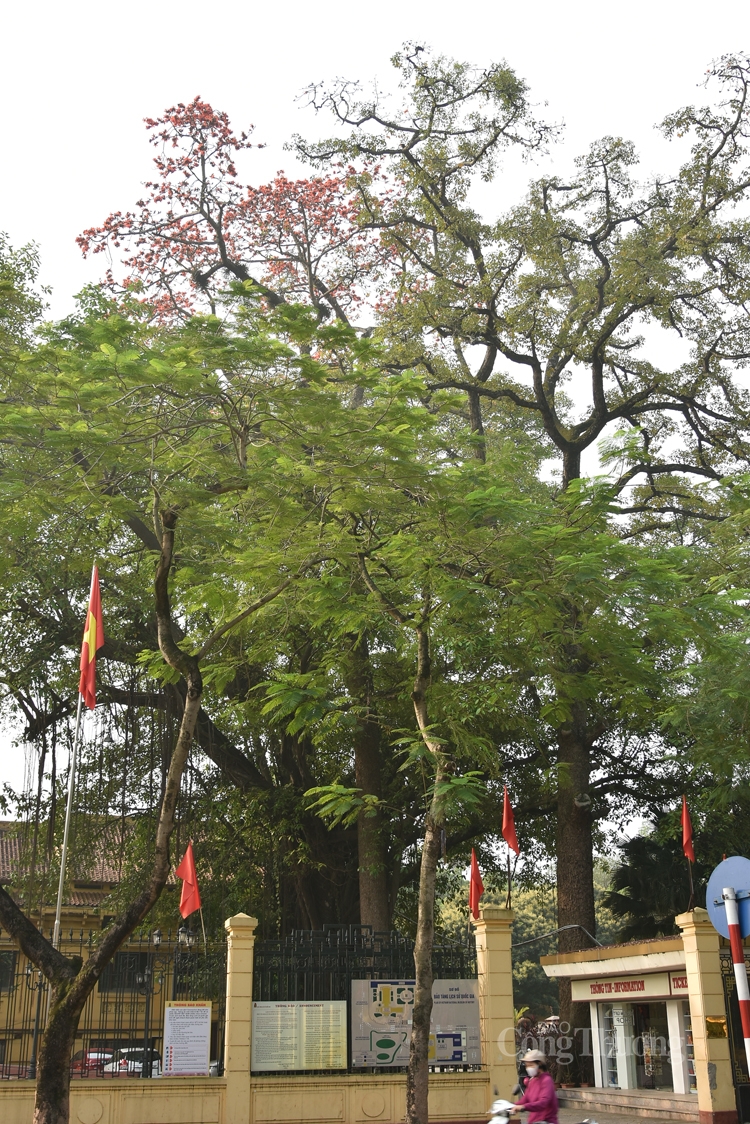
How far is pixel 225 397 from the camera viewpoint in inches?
401

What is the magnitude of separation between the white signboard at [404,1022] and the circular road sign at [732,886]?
302 inches

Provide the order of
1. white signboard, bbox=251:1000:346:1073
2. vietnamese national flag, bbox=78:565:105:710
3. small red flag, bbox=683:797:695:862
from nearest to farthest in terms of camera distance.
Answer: vietnamese national flag, bbox=78:565:105:710 < white signboard, bbox=251:1000:346:1073 < small red flag, bbox=683:797:695:862

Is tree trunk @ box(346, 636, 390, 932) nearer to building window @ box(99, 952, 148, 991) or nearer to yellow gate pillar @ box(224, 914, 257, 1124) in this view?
yellow gate pillar @ box(224, 914, 257, 1124)

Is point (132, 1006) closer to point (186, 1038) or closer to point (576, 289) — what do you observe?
point (186, 1038)

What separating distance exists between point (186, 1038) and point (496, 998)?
3.62m

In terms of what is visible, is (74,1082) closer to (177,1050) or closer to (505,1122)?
(177,1050)

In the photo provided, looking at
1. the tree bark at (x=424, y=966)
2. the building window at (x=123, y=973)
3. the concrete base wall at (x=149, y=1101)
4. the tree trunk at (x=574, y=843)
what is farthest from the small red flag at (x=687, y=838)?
the building window at (x=123, y=973)

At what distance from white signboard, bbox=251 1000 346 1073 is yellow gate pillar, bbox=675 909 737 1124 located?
4481 millimetres

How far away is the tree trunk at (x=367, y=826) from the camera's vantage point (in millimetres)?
17188

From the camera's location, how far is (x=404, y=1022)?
40.0 ft

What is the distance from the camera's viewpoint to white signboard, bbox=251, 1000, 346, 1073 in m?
11.6

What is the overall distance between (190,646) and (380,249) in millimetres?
10102

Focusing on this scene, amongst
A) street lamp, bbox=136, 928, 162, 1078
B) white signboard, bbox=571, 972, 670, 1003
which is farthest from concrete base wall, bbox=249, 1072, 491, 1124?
white signboard, bbox=571, 972, 670, 1003

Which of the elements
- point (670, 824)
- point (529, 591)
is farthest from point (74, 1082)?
point (670, 824)
